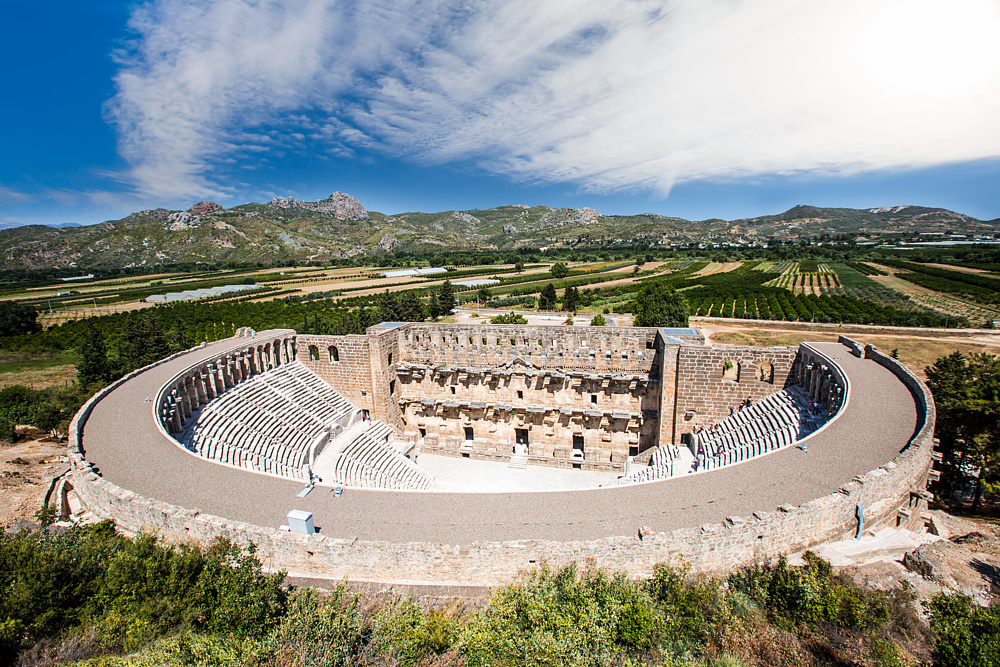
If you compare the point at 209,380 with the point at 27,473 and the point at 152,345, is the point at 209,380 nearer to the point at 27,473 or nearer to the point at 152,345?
the point at 27,473

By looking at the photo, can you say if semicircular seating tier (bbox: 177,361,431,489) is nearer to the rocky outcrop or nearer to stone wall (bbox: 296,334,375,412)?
stone wall (bbox: 296,334,375,412)

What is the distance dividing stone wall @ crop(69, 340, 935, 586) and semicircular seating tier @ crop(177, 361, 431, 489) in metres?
5.32

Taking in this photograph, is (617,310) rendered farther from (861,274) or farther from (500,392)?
(861,274)

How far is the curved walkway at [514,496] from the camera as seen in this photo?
11.0m

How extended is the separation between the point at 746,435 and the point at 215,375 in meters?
23.8

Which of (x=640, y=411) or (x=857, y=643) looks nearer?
(x=857, y=643)

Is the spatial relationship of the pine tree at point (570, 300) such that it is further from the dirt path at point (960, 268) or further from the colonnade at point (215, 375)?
the dirt path at point (960, 268)

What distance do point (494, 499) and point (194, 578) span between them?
7178mm

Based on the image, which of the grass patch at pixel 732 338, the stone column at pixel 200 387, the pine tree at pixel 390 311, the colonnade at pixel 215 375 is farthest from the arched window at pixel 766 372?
the pine tree at pixel 390 311

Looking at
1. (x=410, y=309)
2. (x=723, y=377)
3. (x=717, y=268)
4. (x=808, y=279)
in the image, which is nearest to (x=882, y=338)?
(x=723, y=377)

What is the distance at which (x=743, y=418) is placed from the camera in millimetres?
18906

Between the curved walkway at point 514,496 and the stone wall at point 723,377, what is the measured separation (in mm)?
5178

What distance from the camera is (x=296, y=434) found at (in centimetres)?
1928

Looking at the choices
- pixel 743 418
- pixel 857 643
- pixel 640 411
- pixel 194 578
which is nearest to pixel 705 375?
pixel 743 418
